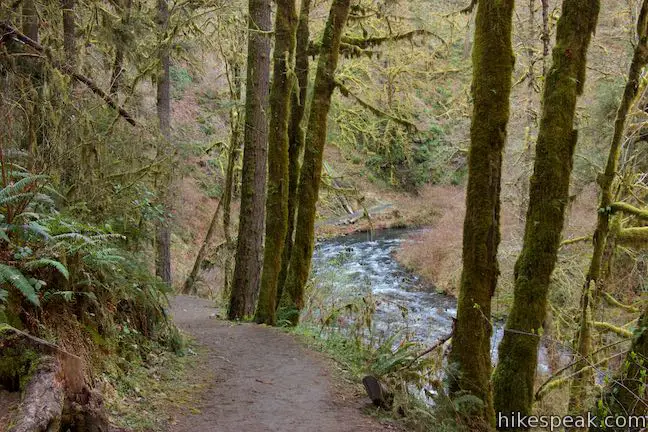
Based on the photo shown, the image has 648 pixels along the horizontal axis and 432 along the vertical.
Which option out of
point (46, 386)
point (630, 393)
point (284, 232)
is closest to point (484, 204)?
point (630, 393)

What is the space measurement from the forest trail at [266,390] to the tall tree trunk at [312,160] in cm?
133

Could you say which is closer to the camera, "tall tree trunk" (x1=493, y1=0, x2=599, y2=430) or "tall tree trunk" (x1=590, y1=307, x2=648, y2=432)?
"tall tree trunk" (x1=590, y1=307, x2=648, y2=432)

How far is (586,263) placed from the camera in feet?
35.2

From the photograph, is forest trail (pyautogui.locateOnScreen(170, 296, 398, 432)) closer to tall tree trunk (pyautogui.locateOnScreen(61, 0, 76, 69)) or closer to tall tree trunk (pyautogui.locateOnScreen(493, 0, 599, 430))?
tall tree trunk (pyautogui.locateOnScreen(493, 0, 599, 430))

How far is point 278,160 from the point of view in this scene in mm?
10414

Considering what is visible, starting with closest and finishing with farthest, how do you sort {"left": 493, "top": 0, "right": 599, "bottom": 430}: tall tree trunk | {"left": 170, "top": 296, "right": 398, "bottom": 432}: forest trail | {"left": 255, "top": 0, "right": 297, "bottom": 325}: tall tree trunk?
{"left": 170, "top": 296, "right": 398, "bottom": 432}: forest trail < {"left": 493, "top": 0, "right": 599, "bottom": 430}: tall tree trunk < {"left": 255, "top": 0, "right": 297, "bottom": 325}: tall tree trunk

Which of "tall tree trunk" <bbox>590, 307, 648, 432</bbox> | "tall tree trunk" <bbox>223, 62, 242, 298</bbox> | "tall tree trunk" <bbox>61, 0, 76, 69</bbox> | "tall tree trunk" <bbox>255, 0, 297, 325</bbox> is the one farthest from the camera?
"tall tree trunk" <bbox>223, 62, 242, 298</bbox>

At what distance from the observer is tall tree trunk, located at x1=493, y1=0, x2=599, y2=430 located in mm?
5684

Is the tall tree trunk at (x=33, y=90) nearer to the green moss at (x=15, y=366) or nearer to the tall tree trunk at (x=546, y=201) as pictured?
the green moss at (x=15, y=366)

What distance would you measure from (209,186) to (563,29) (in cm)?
2407

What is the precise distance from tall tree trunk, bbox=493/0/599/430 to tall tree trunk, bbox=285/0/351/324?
4865mm

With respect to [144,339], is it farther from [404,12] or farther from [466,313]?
[404,12]

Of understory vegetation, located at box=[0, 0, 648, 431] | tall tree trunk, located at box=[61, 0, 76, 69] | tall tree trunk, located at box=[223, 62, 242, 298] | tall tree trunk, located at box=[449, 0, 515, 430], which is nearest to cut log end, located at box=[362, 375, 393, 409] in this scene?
understory vegetation, located at box=[0, 0, 648, 431]

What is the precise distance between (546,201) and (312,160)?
5.29 metres
